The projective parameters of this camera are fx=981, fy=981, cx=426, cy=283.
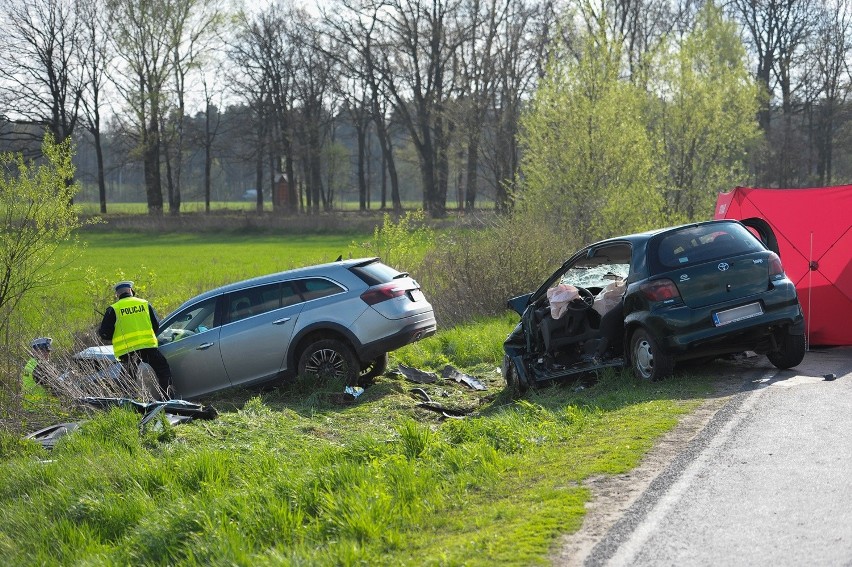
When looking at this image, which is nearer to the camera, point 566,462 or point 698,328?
point 566,462

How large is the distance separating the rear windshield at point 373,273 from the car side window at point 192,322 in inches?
77.2

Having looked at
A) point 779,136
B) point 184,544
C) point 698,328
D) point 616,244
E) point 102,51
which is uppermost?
point 102,51

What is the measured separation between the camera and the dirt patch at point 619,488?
516cm

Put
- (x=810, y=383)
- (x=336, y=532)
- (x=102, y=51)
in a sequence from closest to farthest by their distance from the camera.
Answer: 1. (x=336, y=532)
2. (x=810, y=383)
3. (x=102, y=51)

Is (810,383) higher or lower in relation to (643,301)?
lower

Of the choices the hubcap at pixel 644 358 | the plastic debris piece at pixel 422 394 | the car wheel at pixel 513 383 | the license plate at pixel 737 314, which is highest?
the license plate at pixel 737 314

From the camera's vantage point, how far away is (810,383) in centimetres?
967

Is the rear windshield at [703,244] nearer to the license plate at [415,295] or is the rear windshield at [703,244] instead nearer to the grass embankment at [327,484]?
the grass embankment at [327,484]

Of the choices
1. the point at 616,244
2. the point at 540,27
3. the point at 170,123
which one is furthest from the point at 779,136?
the point at 616,244

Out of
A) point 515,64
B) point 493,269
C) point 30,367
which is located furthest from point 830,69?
point 30,367

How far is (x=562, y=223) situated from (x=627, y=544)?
1898 cm

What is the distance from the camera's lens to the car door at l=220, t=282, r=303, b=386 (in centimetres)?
1258

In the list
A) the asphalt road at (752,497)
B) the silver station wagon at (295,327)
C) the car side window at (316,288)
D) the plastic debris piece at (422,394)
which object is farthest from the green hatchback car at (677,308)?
the car side window at (316,288)

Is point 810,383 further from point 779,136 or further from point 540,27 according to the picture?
point 779,136
